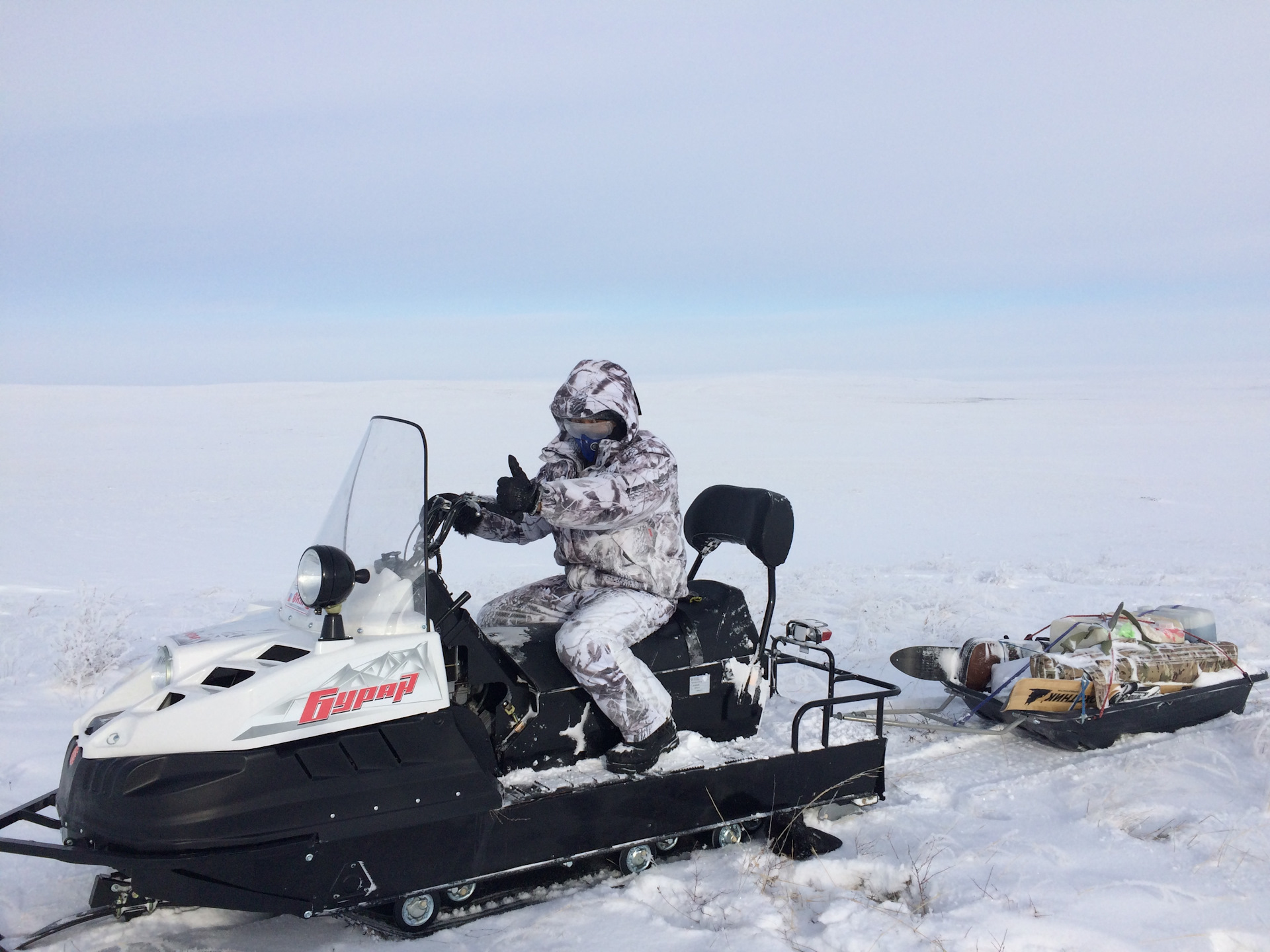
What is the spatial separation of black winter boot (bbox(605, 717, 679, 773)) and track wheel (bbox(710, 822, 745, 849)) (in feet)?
1.75

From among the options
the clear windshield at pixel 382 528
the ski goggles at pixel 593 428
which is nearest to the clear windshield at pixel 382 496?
the clear windshield at pixel 382 528

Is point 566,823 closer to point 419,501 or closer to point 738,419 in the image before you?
point 419,501

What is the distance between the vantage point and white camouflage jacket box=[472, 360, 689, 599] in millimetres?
3953

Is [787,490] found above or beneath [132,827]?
beneath

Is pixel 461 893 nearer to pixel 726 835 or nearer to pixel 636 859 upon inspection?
pixel 636 859

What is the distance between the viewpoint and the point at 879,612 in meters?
7.96

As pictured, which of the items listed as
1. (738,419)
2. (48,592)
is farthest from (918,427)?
(48,592)

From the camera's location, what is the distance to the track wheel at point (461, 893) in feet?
11.9

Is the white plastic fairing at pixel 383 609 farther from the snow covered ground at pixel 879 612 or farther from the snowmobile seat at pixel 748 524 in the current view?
the snowmobile seat at pixel 748 524

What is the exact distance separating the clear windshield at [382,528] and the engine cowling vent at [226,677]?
0.99 ft

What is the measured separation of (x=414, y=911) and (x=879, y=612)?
204 inches

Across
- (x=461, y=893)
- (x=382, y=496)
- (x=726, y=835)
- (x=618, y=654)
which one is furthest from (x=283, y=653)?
(x=726, y=835)

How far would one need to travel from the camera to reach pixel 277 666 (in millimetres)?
3283

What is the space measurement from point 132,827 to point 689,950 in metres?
1.78
